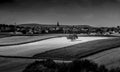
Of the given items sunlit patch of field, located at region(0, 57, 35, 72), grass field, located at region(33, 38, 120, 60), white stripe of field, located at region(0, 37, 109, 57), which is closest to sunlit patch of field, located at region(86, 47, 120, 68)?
grass field, located at region(33, 38, 120, 60)

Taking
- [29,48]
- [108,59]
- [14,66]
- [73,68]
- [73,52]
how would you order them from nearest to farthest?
[73,68]
[14,66]
[108,59]
[73,52]
[29,48]

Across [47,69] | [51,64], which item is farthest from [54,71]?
[51,64]

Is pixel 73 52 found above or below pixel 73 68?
below

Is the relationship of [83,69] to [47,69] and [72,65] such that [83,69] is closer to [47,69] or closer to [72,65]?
[72,65]

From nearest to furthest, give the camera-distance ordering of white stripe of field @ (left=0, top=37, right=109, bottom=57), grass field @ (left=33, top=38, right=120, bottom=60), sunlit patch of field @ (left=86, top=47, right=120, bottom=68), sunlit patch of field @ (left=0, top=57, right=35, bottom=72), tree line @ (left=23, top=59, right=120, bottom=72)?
tree line @ (left=23, top=59, right=120, bottom=72) < sunlit patch of field @ (left=0, top=57, right=35, bottom=72) < sunlit patch of field @ (left=86, top=47, right=120, bottom=68) < grass field @ (left=33, top=38, right=120, bottom=60) < white stripe of field @ (left=0, top=37, right=109, bottom=57)

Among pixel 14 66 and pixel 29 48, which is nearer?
pixel 14 66

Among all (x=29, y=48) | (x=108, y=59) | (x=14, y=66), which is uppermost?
(x=108, y=59)

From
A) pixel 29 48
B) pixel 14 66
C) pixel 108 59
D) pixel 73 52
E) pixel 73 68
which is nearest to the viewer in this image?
pixel 73 68

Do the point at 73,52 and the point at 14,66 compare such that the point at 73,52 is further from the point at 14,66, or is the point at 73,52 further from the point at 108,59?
the point at 14,66

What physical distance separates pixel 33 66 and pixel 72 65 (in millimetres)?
2892

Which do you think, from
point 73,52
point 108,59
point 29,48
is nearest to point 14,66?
point 73,52

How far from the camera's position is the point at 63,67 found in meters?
11.0

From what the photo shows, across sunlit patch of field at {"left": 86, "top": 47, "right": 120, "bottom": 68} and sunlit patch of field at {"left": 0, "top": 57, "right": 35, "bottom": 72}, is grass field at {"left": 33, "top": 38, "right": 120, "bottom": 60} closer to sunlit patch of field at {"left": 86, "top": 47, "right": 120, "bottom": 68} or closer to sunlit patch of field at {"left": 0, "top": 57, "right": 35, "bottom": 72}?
sunlit patch of field at {"left": 86, "top": 47, "right": 120, "bottom": 68}

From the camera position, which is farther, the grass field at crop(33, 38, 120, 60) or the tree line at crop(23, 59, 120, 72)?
the grass field at crop(33, 38, 120, 60)
